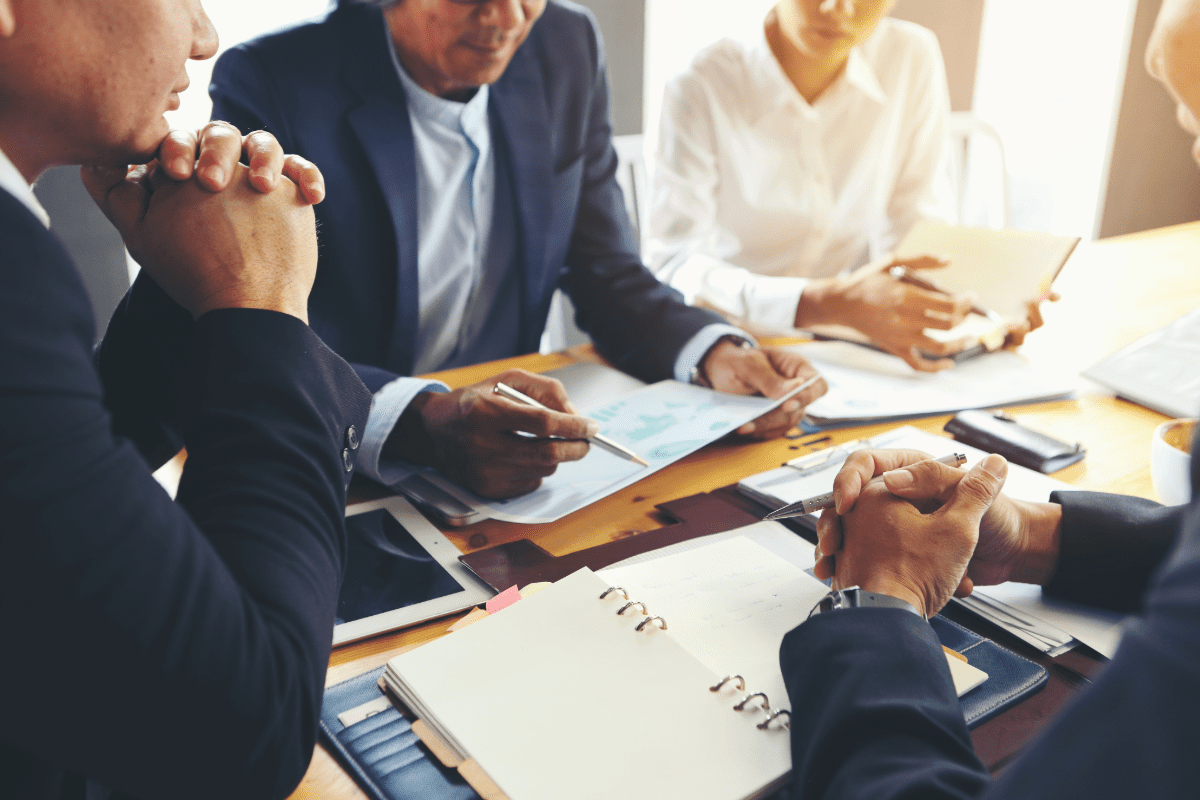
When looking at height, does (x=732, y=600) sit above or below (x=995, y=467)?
below

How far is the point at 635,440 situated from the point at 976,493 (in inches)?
17.9

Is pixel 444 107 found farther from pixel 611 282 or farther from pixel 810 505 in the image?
pixel 810 505

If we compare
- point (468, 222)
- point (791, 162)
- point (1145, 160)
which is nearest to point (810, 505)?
point (468, 222)

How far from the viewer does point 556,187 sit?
4.98 feet

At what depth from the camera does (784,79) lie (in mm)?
1957

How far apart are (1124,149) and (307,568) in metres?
4.91

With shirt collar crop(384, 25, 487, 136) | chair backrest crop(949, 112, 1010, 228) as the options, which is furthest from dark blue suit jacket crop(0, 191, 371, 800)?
chair backrest crop(949, 112, 1010, 228)

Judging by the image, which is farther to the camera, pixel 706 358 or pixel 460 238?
pixel 460 238

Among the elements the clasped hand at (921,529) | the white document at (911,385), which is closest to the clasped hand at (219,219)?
the clasped hand at (921,529)

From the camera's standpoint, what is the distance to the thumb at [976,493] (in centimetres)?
71

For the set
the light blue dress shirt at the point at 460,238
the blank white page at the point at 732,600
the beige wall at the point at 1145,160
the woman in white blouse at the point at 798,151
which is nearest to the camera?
the blank white page at the point at 732,600

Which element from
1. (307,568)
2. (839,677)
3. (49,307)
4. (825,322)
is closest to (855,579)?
(839,677)

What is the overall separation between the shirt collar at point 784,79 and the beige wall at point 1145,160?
2.96m

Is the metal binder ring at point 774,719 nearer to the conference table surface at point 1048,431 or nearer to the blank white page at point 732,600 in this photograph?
the blank white page at point 732,600
